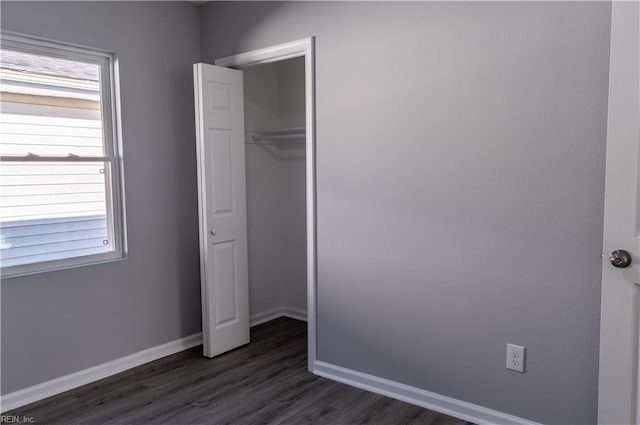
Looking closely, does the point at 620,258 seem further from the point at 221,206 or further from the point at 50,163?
the point at 50,163

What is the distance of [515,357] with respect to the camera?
2.42m

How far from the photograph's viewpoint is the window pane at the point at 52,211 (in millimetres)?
2758

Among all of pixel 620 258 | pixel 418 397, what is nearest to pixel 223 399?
pixel 418 397

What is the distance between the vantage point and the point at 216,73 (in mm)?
3391

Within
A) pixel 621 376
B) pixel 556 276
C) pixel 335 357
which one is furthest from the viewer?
pixel 335 357

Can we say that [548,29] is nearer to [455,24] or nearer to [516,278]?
[455,24]

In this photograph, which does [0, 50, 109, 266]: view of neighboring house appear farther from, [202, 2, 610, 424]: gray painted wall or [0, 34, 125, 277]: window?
[202, 2, 610, 424]: gray painted wall

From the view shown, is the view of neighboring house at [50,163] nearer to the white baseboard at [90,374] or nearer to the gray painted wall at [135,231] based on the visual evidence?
the gray painted wall at [135,231]

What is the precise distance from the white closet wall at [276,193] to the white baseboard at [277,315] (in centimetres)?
2

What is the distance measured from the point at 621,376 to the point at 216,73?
284 centimetres

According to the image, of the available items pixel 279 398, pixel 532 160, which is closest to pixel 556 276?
pixel 532 160

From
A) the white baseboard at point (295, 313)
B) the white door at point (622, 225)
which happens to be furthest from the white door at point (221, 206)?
the white door at point (622, 225)

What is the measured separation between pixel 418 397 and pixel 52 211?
7.67 ft

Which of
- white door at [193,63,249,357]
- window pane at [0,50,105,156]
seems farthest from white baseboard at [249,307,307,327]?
window pane at [0,50,105,156]
